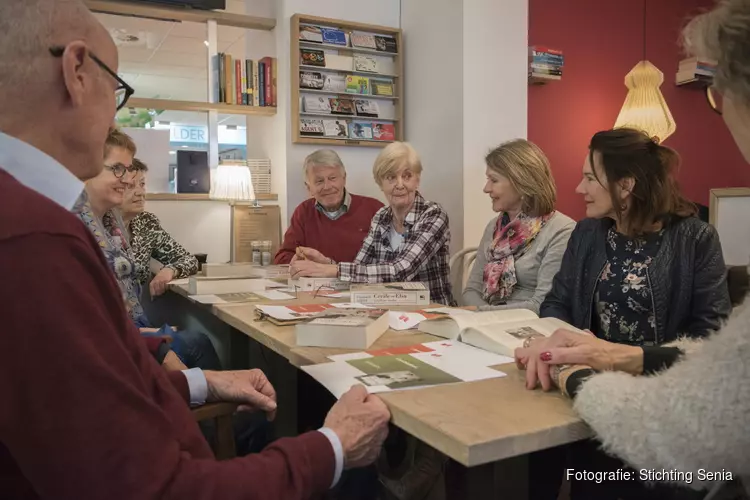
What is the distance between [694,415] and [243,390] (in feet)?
2.83

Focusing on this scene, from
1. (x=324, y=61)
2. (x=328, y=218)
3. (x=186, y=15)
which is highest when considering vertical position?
(x=186, y=15)

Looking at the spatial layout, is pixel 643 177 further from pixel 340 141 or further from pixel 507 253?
pixel 340 141

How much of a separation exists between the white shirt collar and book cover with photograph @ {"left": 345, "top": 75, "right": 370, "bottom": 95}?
3.09 meters

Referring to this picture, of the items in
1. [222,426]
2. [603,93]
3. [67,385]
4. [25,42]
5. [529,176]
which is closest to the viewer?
[67,385]

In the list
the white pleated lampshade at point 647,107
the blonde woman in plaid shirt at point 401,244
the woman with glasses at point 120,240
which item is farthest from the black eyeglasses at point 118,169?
the white pleated lampshade at point 647,107

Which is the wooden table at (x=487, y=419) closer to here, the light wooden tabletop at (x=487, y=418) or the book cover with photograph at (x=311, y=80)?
the light wooden tabletop at (x=487, y=418)

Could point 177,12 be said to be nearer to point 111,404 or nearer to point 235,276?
point 235,276

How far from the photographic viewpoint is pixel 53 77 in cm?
80

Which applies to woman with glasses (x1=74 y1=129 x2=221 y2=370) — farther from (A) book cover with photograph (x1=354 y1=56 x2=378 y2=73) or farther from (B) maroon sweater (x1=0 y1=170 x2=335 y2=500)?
(A) book cover with photograph (x1=354 y1=56 x2=378 y2=73)

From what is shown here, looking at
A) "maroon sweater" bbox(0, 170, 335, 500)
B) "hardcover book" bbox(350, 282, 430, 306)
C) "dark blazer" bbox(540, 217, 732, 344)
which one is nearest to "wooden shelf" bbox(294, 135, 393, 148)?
"hardcover book" bbox(350, 282, 430, 306)

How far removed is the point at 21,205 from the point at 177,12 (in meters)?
3.54

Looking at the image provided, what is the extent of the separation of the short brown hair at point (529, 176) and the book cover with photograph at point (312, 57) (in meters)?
1.64

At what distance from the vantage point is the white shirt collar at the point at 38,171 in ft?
2.50

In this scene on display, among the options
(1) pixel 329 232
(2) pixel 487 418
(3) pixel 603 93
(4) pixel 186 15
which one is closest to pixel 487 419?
(2) pixel 487 418
